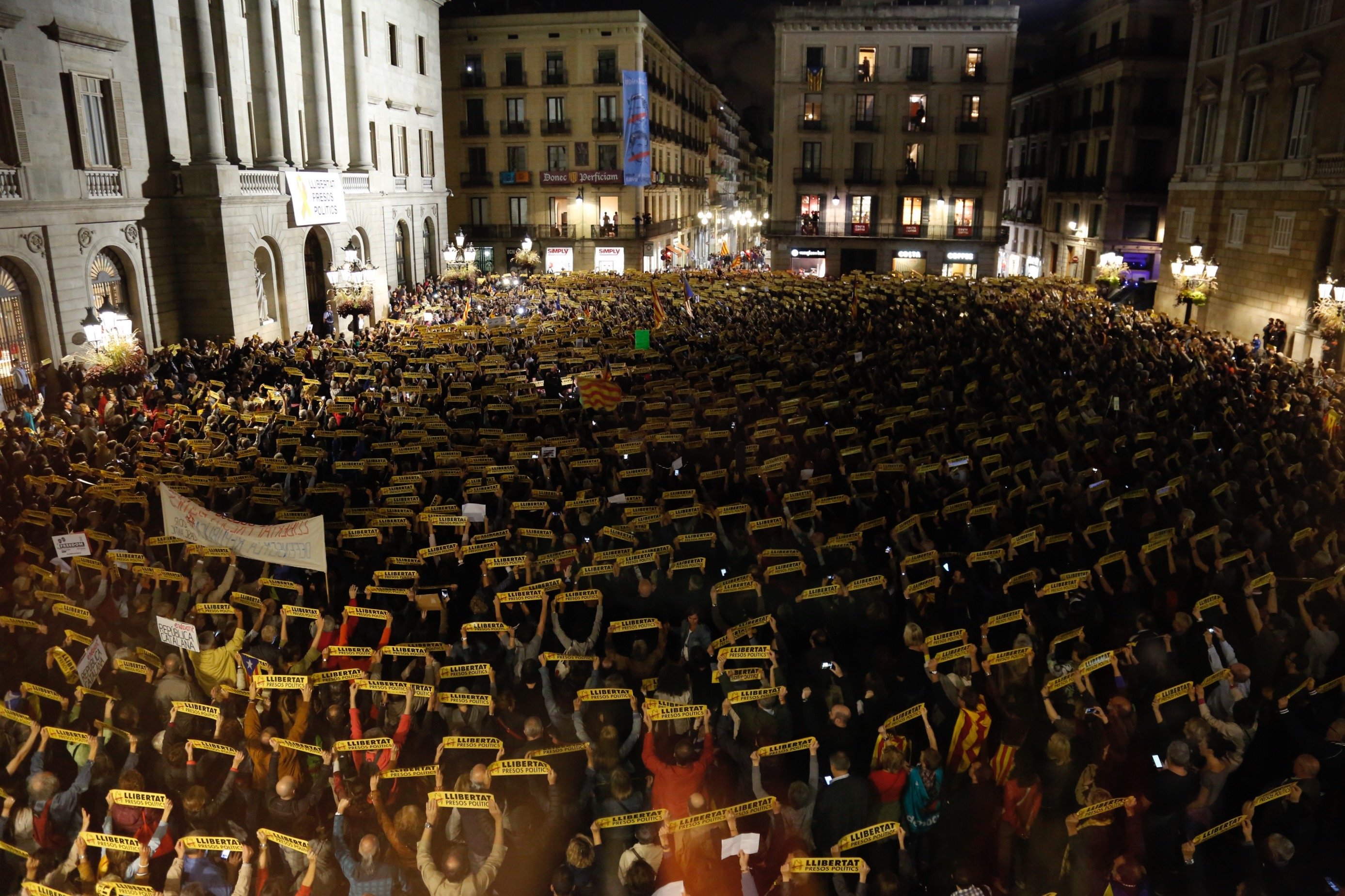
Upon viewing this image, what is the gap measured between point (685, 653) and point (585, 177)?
157 feet

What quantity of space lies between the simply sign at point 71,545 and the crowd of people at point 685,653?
24 cm

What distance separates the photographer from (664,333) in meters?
24.0

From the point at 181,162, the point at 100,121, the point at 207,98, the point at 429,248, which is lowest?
the point at 429,248

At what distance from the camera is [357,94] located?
3856 centimetres

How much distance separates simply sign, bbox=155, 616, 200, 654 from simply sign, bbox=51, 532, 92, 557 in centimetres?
258

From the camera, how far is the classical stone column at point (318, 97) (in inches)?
1367

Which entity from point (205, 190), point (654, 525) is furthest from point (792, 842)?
point (205, 190)

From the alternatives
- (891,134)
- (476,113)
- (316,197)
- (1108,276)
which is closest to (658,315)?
(316,197)

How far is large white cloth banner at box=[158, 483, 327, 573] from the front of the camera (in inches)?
376

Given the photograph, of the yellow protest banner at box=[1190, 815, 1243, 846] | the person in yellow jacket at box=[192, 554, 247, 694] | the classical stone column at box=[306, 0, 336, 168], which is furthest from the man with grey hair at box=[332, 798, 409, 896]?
the classical stone column at box=[306, 0, 336, 168]

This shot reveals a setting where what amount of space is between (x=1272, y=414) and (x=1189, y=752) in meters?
11.4

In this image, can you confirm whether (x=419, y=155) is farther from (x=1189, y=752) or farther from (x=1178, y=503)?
(x=1189, y=752)

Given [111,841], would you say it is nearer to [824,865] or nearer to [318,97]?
[824,865]

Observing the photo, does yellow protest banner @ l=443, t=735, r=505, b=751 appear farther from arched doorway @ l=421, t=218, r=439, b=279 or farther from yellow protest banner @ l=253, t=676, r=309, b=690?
arched doorway @ l=421, t=218, r=439, b=279
